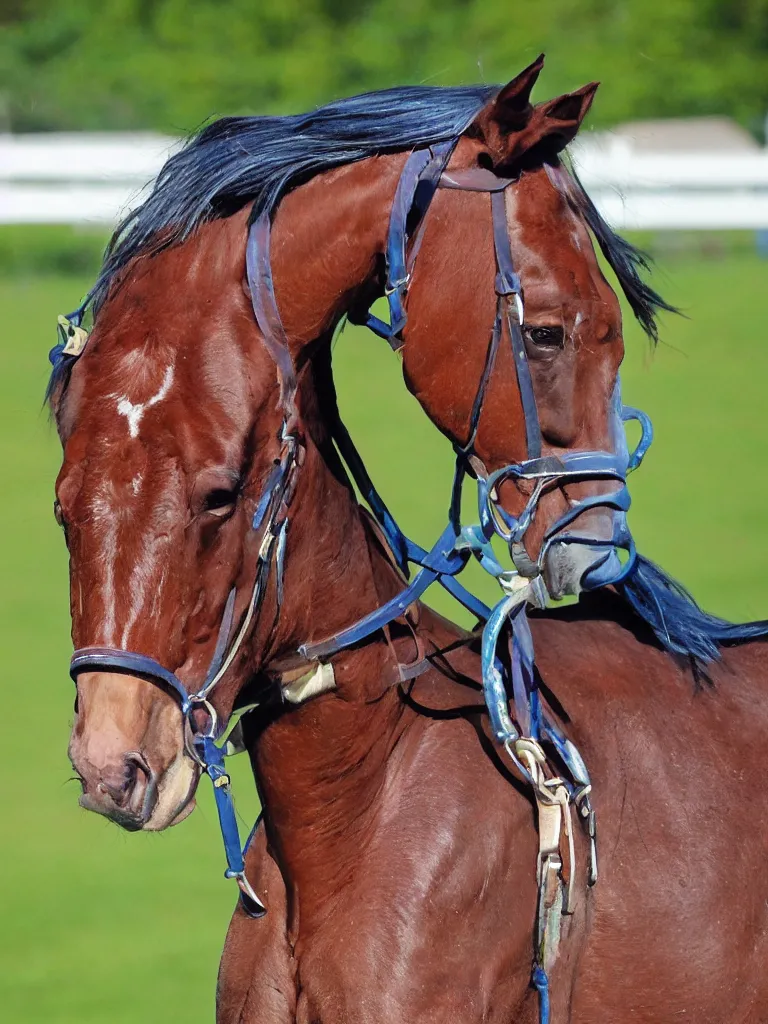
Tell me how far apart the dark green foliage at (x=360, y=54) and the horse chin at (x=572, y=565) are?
49.4 ft

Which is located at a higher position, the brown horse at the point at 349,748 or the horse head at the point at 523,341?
the horse head at the point at 523,341

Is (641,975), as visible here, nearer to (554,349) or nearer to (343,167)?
(554,349)

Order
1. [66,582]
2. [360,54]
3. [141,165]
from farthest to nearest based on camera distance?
[360,54], [141,165], [66,582]

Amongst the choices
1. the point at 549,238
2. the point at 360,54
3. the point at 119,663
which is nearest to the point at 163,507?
the point at 119,663

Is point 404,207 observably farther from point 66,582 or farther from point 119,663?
point 66,582

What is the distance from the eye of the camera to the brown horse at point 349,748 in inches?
87.2

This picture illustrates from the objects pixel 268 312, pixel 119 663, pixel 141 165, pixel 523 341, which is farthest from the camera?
pixel 141 165

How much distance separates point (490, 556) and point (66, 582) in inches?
215

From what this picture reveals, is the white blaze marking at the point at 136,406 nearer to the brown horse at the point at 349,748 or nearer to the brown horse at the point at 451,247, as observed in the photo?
the brown horse at the point at 349,748

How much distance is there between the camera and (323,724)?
2.47 metres

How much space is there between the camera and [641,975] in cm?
256

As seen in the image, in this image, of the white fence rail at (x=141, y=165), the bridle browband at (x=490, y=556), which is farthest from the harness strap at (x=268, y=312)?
the white fence rail at (x=141, y=165)

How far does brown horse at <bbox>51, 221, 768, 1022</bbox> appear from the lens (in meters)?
2.21

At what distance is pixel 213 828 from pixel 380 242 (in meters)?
4.01
